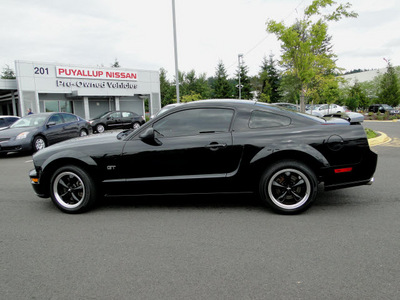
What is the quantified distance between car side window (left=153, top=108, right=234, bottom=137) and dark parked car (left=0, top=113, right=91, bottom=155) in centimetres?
801

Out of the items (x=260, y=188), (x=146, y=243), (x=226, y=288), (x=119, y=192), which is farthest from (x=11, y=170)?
(x=226, y=288)

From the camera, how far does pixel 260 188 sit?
4004mm

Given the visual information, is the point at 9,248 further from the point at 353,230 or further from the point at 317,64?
the point at 317,64

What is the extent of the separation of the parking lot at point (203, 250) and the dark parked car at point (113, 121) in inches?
622

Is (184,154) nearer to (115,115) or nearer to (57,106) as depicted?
(115,115)

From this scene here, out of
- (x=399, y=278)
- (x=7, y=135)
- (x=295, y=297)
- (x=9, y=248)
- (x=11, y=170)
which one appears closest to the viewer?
(x=295, y=297)

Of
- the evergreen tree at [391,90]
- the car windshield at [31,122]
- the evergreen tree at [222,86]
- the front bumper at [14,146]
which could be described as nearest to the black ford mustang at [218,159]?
the front bumper at [14,146]

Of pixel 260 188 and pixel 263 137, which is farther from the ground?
pixel 263 137

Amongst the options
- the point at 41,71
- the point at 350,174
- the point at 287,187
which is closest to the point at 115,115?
the point at 41,71

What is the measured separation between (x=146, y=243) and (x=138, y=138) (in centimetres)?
151

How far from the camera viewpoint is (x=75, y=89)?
2553cm

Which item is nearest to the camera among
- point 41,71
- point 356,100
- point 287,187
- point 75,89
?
point 287,187

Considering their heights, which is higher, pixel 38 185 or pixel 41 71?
pixel 41 71

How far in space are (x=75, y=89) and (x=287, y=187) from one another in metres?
25.0
